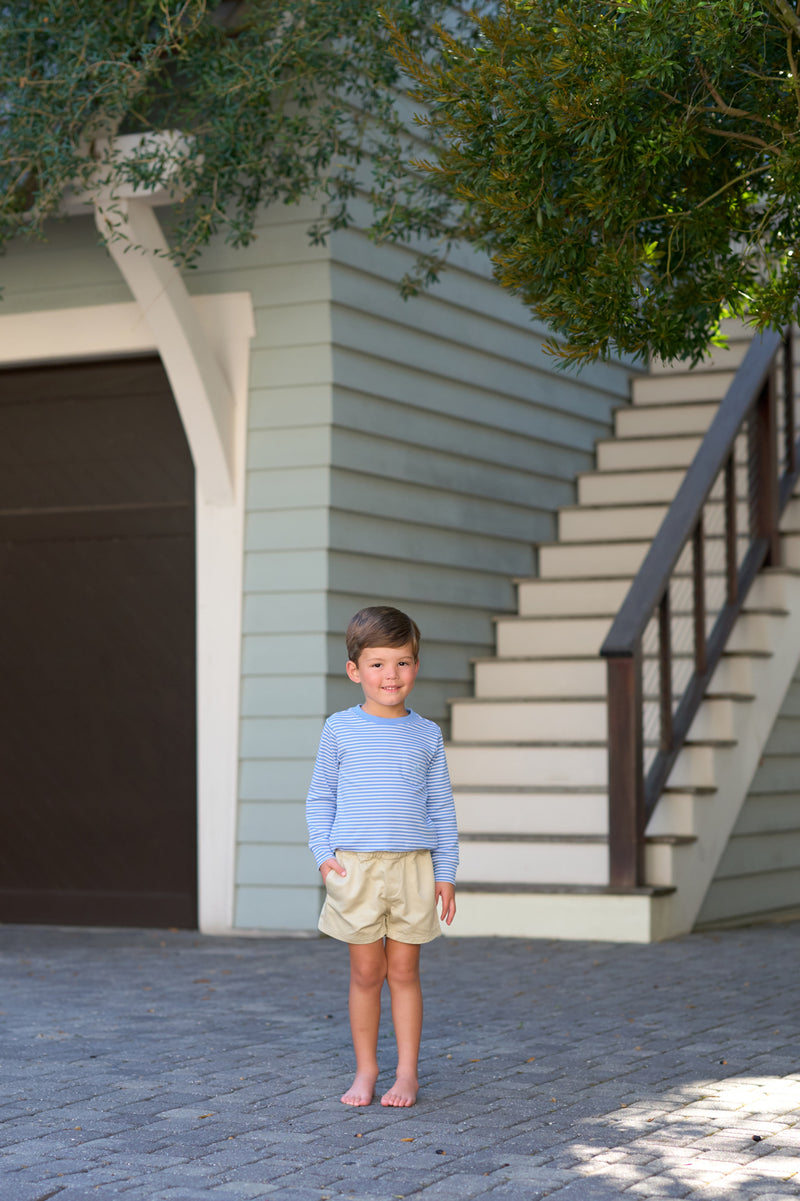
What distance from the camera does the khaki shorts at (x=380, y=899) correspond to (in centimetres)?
412

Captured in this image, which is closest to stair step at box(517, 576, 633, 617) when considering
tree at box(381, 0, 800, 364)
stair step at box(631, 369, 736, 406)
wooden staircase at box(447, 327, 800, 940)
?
wooden staircase at box(447, 327, 800, 940)

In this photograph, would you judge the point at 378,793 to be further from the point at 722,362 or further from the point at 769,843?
the point at 722,362

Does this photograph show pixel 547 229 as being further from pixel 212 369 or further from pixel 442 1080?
pixel 212 369

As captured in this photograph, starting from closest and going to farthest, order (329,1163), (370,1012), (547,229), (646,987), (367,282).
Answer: (329,1163), (370,1012), (547,229), (646,987), (367,282)

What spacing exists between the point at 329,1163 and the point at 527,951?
11.1ft

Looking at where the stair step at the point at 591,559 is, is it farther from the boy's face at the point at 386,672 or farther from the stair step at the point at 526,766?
the boy's face at the point at 386,672

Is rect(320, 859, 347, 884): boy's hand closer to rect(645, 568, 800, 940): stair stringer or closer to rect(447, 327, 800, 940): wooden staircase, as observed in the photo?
rect(447, 327, 800, 940): wooden staircase

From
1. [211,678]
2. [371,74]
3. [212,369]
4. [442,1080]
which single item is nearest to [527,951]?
[211,678]

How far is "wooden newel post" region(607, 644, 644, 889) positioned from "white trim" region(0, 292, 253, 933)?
1.76 metres

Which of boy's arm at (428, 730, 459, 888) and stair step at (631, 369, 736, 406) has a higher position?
stair step at (631, 369, 736, 406)

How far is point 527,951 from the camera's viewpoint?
684 centimetres

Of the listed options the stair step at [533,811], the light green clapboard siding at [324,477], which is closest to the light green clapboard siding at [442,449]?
the light green clapboard siding at [324,477]

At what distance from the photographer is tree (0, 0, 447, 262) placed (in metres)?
6.40

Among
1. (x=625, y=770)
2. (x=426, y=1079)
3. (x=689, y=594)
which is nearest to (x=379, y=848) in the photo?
(x=426, y=1079)
